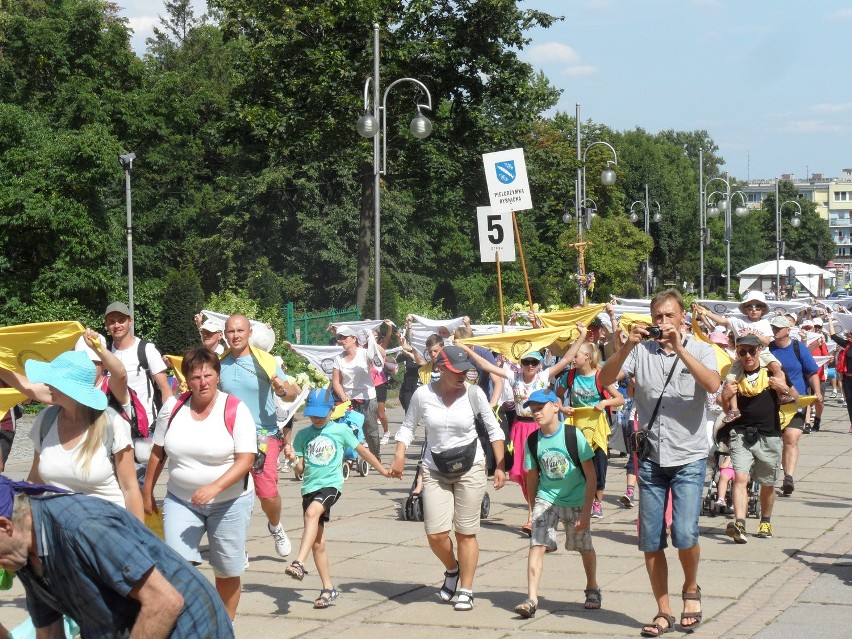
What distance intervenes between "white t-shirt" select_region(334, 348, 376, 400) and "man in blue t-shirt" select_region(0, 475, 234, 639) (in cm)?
1170

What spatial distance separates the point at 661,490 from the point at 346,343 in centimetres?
802

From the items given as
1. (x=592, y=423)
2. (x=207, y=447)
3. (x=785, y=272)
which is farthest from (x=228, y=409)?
(x=785, y=272)

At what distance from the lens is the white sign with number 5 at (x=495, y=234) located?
53.5 feet

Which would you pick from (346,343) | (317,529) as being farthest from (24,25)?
(317,529)

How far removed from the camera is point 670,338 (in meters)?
7.00

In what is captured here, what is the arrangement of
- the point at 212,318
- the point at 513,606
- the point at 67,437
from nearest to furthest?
the point at 67,437
the point at 513,606
the point at 212,318

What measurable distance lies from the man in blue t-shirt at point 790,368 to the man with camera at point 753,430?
2424 millimetres

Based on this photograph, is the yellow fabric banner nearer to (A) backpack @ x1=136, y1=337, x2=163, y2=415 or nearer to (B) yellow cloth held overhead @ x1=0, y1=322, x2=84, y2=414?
(A) backpack @ x1=136, y1=337, x2=163, y2=415

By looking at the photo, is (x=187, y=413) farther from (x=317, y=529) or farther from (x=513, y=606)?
(x=513, y=606)

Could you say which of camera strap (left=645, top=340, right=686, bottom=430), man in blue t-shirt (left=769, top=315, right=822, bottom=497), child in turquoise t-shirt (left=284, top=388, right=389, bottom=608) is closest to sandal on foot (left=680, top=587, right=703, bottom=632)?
camera strap (left=645, top=340, right=686, bottom=430)

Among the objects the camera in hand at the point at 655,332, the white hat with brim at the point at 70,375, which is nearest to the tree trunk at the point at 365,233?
the camera in hand at the point at 655,332

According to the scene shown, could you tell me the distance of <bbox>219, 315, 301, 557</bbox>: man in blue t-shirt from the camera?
867cm

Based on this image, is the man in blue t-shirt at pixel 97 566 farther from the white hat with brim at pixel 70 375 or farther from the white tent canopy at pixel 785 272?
the white tent canopy at pixel 785 272

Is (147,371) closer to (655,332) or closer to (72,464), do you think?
(72,464)
